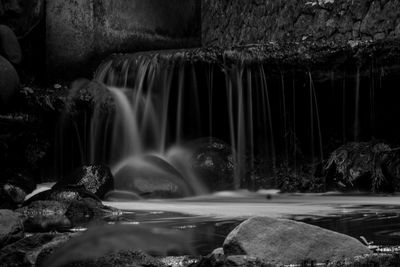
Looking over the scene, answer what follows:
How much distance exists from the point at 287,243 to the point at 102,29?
28.7ft

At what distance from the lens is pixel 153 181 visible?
7289 millimetres

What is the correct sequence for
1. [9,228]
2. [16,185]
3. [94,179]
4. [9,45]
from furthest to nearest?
[9,45] < [16,185] < [94,179] < [9,228]

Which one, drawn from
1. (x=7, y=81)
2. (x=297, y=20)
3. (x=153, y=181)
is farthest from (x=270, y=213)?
(x=297, y=20)

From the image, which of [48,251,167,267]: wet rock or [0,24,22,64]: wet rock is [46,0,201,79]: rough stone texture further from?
[48,251,167,267]: wet rock

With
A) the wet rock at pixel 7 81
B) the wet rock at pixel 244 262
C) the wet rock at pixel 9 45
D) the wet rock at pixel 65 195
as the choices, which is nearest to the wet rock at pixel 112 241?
the wet rock at pixel 244 262

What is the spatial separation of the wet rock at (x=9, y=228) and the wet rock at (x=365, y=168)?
4.83 meters

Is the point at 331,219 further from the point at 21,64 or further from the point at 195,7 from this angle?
the point at 195,7

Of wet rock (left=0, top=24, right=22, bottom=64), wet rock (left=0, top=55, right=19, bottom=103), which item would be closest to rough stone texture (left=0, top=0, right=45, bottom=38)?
wet rock (left=0, top=24, right=22, bottom=64)

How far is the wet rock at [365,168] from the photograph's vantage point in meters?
7.68

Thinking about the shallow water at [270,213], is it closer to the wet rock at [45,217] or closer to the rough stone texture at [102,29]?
the wet rock at [45,217]

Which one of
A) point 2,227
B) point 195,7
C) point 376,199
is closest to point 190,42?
point 195,7

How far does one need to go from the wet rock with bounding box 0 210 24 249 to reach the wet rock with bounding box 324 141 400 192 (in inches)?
190

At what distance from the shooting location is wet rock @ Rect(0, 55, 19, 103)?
8.52 metres

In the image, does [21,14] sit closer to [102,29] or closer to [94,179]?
[102,29]
